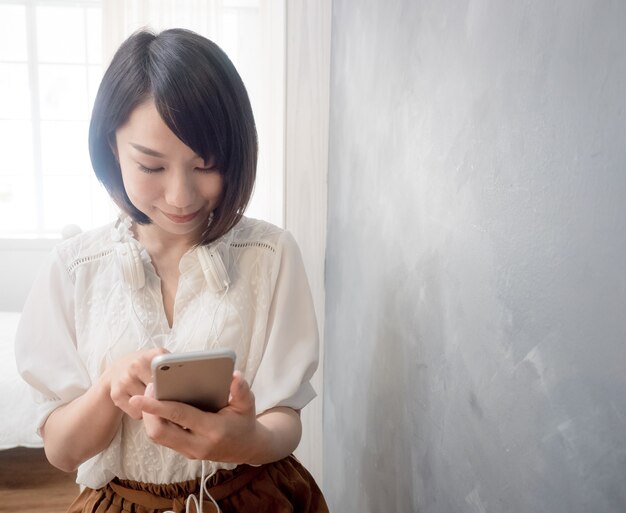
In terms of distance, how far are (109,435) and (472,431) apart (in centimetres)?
54

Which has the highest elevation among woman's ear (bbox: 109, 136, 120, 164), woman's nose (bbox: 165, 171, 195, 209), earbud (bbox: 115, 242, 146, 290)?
woman's ear (bbox: 109, 136, 120, 164)

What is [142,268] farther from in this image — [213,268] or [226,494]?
[226,494]

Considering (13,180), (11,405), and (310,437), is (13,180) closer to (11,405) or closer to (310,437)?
(11,405)

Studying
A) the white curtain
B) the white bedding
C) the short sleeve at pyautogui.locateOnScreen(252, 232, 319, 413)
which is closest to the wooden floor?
the white bedding

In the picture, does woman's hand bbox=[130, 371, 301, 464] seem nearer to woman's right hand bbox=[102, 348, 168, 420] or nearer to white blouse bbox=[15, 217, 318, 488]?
woman's right hand bbox=[102, 348, 168, 420]

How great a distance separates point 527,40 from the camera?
59cm

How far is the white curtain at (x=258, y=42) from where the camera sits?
1.93 metres

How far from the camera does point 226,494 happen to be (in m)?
0.95

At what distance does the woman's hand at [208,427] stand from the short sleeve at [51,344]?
23 centimetres

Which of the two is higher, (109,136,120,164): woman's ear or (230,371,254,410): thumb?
(109,136,120,164): woman's ear

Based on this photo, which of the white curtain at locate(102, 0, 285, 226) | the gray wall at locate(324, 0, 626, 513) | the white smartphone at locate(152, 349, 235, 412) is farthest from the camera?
the white curtain at locate(102, 0, 285, 226)

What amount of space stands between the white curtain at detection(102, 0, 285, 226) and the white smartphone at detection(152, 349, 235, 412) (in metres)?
1.23

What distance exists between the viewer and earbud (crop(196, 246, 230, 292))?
37.7 inches

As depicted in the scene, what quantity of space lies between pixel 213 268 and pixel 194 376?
0.29 metres
